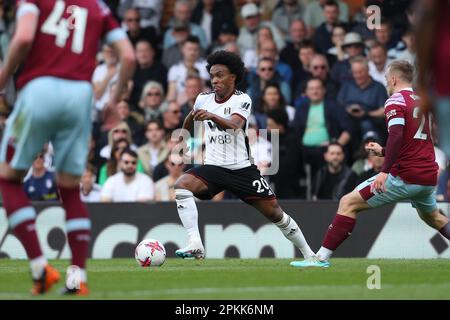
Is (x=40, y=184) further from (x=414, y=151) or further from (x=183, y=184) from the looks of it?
(x=414, y=151)

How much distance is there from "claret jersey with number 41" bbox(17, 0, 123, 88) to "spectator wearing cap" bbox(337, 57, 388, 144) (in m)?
9.50

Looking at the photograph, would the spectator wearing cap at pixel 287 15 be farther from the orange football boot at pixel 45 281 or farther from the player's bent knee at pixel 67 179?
the orange football boot at pixel 45 281

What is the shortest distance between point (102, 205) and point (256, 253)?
240 centimetres

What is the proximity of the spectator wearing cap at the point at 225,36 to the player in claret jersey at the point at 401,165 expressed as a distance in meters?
8.65

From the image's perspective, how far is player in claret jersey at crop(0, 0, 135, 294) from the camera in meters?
8.57

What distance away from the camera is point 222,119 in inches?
480

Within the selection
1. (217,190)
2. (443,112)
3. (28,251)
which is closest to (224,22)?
(217,190)

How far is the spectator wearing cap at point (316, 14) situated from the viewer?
66.5ft

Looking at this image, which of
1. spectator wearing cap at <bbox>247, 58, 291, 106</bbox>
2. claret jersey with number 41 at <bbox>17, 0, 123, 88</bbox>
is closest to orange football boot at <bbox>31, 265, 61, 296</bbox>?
claret jersey with number 41 at <bbox>17, 0, 123, 88</bbox>

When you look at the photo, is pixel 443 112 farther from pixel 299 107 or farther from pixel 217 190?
pixel 299 107

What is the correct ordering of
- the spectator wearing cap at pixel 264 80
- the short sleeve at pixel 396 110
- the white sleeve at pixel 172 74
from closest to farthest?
the short sleeve at pixel 396 110 → the spectator wearing cap at pixel 264 80 → the white sleeve at pixel 172 74

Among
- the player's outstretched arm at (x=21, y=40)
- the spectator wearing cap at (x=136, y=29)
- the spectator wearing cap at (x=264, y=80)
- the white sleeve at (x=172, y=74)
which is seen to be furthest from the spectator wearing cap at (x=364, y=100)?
the player's outstretched arm at (x=21, y=40)

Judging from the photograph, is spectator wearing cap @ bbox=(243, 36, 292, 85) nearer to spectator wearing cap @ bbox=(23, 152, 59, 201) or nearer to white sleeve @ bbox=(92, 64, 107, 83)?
white sleeve @ bbox=(92, 64, 107, 83)

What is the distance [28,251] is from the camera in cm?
868
